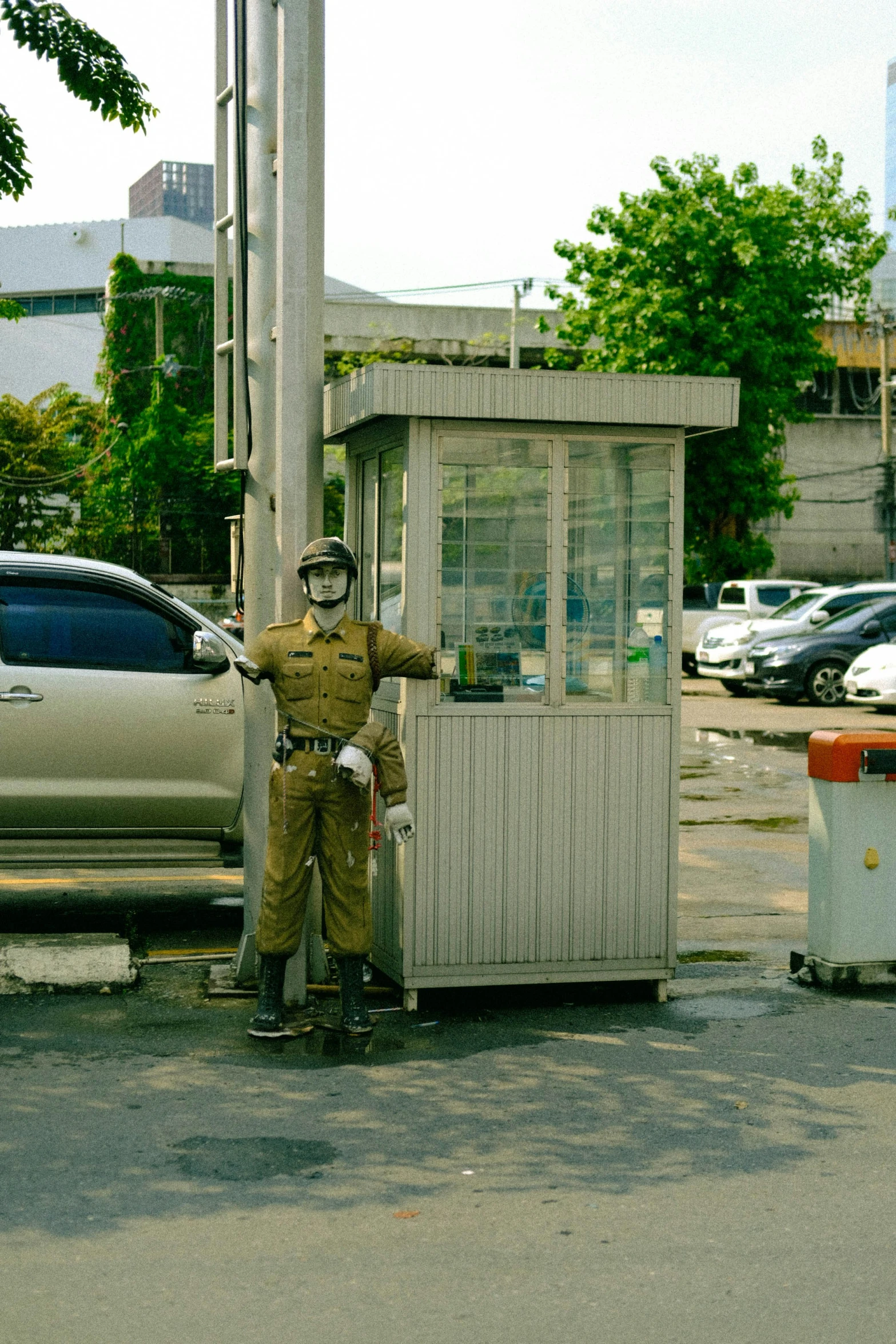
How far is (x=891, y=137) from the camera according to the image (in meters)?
152

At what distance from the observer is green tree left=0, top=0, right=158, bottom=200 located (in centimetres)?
944

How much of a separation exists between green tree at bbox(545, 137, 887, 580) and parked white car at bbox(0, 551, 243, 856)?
2558 centimetres

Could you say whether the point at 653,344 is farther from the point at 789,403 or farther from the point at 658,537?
the point at 658,537

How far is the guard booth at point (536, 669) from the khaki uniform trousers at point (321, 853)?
320 millimetres

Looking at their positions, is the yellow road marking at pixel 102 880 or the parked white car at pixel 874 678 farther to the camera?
the parked white car at pixel 874 678

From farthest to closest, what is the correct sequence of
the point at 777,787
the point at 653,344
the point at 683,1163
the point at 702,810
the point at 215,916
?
the point at 653,344 → the point at 777,787 → the point at 702,810 → the point at 215,916 → the point at 683,1163

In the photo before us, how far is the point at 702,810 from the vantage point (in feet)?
42.0

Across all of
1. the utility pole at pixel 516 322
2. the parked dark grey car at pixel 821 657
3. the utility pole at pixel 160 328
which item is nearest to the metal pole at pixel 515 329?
the utility pole at pixel 516 322

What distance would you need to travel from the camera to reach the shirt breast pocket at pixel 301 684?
6156 millimetres

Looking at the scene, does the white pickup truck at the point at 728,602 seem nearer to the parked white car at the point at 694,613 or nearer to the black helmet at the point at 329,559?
the parked white car at the point at 694,613

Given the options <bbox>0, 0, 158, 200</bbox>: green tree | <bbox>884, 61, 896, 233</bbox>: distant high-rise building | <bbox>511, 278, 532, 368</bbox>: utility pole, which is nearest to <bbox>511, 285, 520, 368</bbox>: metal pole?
<bbox>511, 278, 532, 368</bbox>: utility pole

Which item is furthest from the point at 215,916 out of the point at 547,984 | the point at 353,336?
the point at 353,336

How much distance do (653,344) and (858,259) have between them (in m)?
5.83

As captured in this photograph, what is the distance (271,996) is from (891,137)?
529 ft
